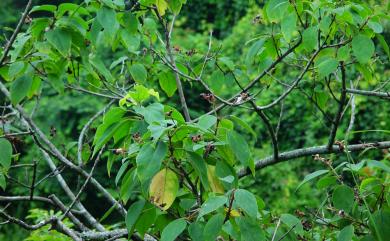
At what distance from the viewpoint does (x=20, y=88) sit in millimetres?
1896

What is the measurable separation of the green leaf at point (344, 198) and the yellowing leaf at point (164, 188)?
388mm

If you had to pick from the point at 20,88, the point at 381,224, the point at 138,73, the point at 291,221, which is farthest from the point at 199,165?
the point at 138,73

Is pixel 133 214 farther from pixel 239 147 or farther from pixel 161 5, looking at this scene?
pixel 161 5

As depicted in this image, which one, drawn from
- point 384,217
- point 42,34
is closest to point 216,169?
point 384,217

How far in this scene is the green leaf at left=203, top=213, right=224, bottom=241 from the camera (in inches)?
54.4

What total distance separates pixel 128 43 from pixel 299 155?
66cm

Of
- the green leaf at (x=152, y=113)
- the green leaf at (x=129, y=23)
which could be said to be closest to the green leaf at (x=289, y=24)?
the green leaf at (x=129, y=23)

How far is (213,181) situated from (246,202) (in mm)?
230

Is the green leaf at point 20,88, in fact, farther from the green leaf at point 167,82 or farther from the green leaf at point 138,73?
the green leaf at point 167,82

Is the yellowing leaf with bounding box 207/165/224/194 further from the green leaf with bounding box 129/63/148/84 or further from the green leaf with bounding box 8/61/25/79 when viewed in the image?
the green leaf with bounding box 129/63/148/84

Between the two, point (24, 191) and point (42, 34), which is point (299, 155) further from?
point (24, 191)

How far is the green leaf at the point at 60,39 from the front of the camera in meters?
1.78

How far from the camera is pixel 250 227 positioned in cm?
141

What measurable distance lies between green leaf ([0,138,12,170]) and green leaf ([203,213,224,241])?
640 millimetres
